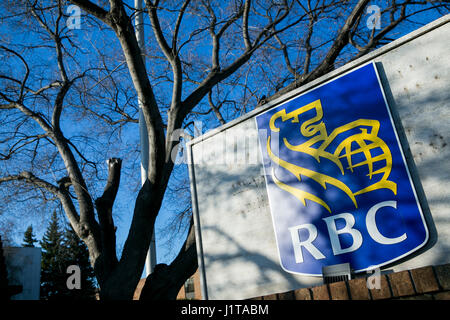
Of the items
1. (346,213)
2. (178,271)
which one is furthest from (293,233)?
(178,271)

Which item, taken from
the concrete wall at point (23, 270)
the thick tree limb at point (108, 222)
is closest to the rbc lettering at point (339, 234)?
the thick tree limb at point (108, 222)

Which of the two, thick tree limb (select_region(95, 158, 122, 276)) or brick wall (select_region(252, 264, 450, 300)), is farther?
thick tree limb (select_region(95, 158, 122, 276))

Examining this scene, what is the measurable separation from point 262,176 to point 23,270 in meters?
6.65

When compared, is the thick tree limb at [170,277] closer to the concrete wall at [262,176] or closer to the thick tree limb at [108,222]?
the thick tree limb at [108,222]

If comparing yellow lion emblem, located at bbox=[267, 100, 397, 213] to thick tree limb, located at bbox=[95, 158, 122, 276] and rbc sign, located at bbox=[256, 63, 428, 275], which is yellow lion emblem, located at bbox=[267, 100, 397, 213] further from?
thick tree limb, located at bbox=[95, 158, 122, 276]

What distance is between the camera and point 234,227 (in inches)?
163

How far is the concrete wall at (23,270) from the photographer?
7.84 m

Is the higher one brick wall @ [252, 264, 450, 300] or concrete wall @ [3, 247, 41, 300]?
concrete wall @ [3, 247, 41, 300]

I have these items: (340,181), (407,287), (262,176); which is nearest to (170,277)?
(262,176)

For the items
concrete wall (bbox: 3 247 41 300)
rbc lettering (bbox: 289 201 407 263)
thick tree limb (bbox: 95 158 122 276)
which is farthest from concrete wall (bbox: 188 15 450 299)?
concrete wall (bbox: 3 247 41 300)

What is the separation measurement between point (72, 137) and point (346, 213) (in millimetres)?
7522

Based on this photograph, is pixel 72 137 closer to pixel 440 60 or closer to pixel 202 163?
pixel 202 163

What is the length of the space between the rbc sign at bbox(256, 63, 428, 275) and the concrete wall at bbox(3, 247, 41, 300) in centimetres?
659

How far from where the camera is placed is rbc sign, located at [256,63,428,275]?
3.05 meters
